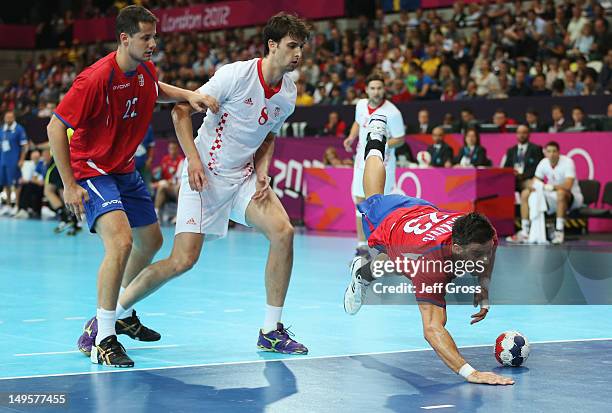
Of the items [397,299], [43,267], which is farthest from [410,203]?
[43,267]

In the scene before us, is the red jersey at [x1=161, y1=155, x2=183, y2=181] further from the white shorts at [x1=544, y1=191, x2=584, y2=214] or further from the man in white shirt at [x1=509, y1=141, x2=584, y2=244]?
the white shorts at [x1=544, y1=191, x2=584, y2=214]

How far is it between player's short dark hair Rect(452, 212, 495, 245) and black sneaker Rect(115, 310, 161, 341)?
2.40 m

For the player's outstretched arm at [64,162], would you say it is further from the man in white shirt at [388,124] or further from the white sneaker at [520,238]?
the white sneaker at [520,238]

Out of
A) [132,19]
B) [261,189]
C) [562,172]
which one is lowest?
[261,189]

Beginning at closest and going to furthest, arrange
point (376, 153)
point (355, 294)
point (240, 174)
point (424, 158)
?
point (240, 174)
point (355, 294)
point (376, 153)
point (424, 158)

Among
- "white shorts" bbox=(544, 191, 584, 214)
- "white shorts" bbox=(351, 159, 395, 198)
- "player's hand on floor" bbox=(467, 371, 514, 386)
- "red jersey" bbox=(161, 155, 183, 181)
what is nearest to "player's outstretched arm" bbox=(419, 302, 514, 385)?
"player's hand on floor" bbox=(467, 371, 514, 386)

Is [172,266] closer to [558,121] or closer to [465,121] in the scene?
[558,121]

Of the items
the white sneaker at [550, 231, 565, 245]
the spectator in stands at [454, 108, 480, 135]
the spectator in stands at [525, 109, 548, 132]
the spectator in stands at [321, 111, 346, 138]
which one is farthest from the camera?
the spectator in stands at [321, 111, 346, 138]

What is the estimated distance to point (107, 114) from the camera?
674 cm

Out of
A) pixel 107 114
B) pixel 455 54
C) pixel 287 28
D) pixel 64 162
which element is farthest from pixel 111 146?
pixel 455 54

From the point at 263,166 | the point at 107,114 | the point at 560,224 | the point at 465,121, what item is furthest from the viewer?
the point at 465,121

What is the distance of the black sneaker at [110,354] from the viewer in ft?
Answer: 21.4

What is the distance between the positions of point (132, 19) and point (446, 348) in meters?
2.75

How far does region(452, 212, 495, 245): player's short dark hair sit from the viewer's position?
6.03 metres
